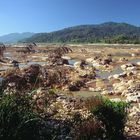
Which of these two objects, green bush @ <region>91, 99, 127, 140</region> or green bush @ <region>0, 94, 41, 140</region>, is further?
green bush @ <region>91, 99, 127, 140</region>

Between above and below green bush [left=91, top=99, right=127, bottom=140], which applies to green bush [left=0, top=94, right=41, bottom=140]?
above

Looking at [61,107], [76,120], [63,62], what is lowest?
[63,62]

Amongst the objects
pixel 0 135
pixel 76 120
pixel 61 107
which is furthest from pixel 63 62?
pixel 0 135

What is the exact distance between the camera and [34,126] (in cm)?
1024

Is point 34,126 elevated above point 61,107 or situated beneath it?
elevated above

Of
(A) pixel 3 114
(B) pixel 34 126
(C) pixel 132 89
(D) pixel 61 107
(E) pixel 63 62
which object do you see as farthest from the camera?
(E) pixel 63 62

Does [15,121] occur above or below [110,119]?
above

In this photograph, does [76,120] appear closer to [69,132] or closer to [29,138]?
[69,132]

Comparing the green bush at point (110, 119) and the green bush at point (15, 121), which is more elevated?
the green bush at point (15, 121)

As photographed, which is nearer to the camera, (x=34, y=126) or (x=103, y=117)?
(x=34, y=126)

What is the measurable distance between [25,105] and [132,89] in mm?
18483

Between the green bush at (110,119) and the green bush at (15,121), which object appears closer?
the green bush at (15,121)

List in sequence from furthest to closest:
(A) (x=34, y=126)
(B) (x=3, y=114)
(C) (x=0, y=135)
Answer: (A) (x=34, y=126) < (B) (x=3, y=114) < (C) (x=0, y=135)

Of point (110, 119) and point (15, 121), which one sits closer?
point (15, 121)
